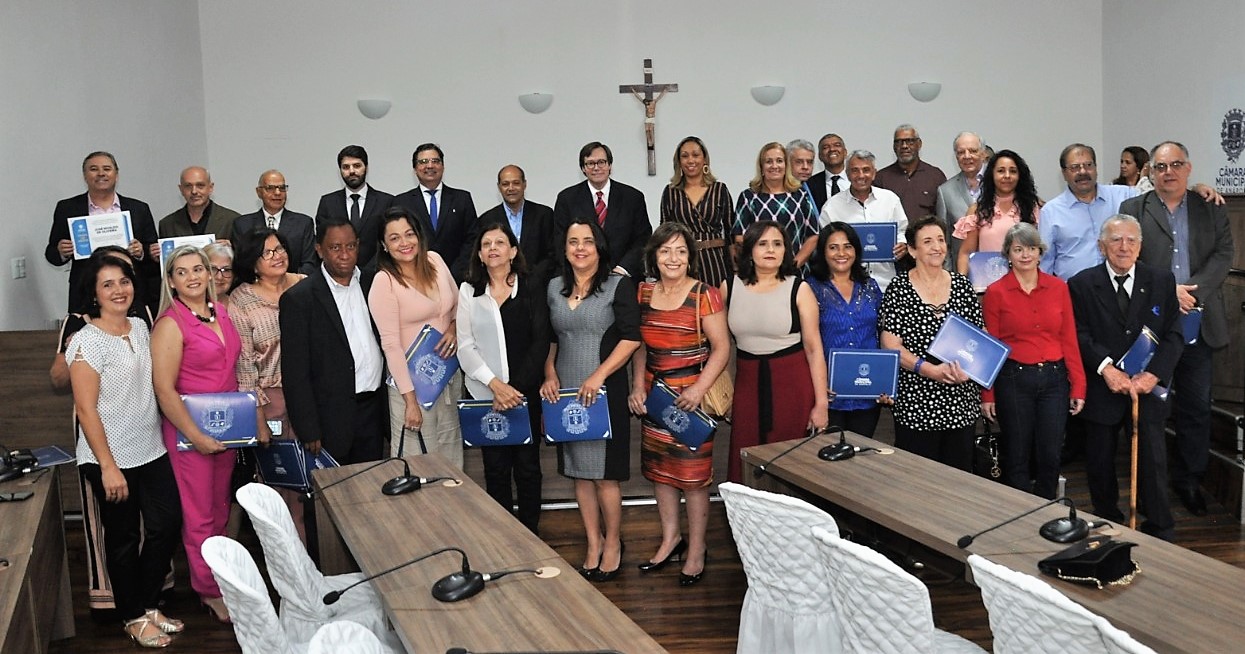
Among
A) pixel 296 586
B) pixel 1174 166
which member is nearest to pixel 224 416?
pixel 296 586

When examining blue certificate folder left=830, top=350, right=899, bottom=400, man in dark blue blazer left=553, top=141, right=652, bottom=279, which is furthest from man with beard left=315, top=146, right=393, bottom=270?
blue certificate folder left=830, top=350, right=899, bottom=400

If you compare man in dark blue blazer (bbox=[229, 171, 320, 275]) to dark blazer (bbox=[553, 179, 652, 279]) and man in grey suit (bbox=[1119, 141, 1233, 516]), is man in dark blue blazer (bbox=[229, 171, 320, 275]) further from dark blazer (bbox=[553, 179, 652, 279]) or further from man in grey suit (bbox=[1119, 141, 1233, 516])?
man in grey suit (bbox=[1119, 141, 1233, 516])

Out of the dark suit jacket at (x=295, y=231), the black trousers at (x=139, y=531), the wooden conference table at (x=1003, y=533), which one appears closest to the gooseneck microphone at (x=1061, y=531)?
the wooden conference table at (x=1003, y=533)

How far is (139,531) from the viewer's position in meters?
4.32

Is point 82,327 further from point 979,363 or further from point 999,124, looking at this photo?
point 999,124

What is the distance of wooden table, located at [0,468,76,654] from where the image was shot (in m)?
2.95

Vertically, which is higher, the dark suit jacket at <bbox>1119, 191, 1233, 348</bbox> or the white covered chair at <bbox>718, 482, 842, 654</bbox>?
the dark suit jacket at <bbox>1119, 191, 1233, 348</bbox>

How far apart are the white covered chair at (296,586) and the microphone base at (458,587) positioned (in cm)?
51

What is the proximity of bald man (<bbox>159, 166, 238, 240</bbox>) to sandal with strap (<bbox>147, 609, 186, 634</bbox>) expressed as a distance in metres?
2.42

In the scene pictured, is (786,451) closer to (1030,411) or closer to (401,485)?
(1030,411)

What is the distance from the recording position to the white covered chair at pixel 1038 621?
213 centimetres

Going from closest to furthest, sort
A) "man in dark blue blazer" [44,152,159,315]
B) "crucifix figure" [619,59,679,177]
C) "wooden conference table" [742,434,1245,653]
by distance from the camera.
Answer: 1. "wooden conference table" [742,434,1245,653]
2. "man in dark blue blazer" [44,152,159,315]
3. "crucifix figure" [619,59,679,177]

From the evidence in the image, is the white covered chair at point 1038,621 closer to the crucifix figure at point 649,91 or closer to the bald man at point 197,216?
the bald man at point 197,216

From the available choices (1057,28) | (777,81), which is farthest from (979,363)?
(1057,28)
